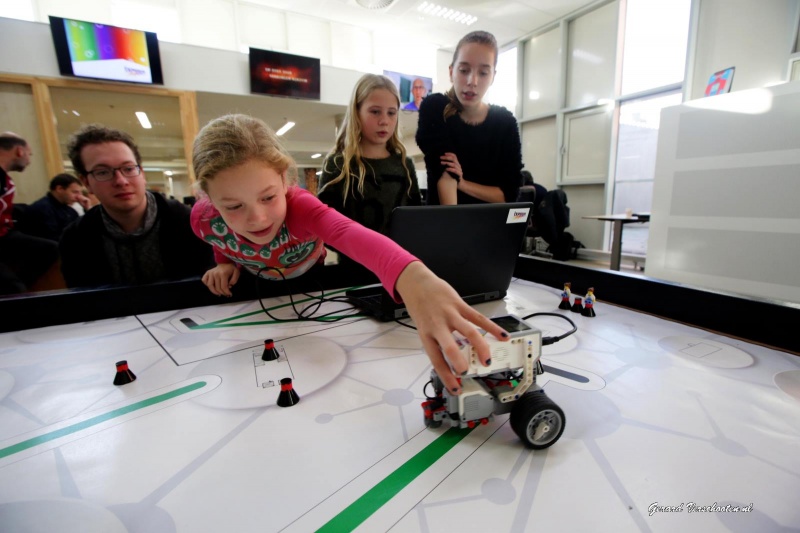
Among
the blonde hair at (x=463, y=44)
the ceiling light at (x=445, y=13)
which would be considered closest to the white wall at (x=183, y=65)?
the ceiling light at (x=445, y=13)

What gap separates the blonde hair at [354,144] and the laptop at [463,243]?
41 cm

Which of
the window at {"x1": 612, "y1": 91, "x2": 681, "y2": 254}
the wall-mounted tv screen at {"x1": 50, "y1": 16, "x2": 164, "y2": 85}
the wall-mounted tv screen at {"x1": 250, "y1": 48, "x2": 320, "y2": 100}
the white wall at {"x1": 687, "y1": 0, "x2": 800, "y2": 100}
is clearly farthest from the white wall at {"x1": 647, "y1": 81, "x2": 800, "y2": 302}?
the wall-mounted tv screen at {"x1": 50, "y1": 16, "x2": 164, "y2": 85}

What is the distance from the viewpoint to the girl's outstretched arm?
1.31 feet

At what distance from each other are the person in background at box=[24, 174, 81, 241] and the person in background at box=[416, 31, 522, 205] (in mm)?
2253

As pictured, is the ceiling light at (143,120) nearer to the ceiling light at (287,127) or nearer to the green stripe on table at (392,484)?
the ceiling light at (287,127)

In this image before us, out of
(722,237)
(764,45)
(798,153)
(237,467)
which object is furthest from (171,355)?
(764,45)

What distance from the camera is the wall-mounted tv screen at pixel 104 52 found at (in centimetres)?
315

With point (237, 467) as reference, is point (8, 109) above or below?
above

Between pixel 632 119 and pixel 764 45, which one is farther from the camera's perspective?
pixel 632 119

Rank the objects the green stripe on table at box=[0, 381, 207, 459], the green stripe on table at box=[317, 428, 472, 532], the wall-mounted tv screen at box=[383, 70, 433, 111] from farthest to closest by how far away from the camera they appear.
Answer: the wall-mounted tv screen at box=[383, 70, 433, 111] < the green stripe on table at box=[0, 381, 207, 459] < the green stripe on table at box=[317, 428, 472, 532]

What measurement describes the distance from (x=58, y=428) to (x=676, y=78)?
5.05 metres

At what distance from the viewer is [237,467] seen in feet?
1.37

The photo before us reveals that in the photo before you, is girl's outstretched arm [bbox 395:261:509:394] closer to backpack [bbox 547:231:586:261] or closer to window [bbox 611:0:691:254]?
backpack [bbox 547:231:586:261]

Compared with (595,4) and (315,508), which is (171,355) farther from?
(595,4)
